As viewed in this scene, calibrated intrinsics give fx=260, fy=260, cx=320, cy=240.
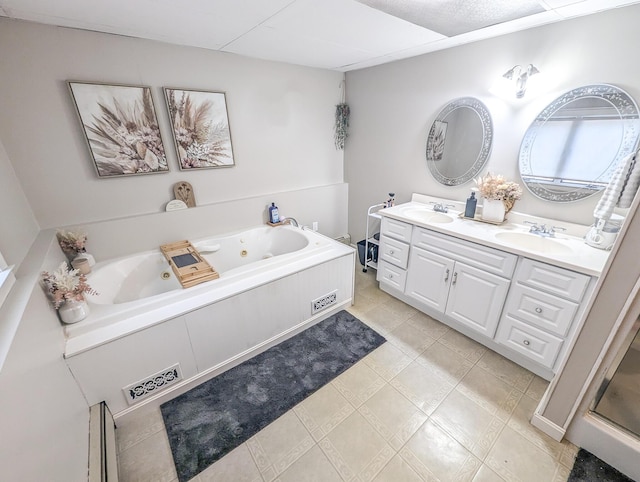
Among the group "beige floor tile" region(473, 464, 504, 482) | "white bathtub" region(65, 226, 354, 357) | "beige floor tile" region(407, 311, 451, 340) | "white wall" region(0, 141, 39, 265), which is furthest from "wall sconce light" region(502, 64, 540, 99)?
"white wall" region(0, 141, 39, 265)

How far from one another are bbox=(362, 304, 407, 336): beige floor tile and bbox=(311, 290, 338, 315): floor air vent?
32 centimetres

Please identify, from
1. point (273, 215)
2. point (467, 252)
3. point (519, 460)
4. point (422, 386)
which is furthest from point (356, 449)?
point (273, 215)

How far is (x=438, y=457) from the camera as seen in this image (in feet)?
4.22

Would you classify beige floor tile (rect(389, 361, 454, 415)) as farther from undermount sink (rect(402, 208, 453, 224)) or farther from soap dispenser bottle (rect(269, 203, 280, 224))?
soap dispenser bottle (rect(269, 203, 280, 224))

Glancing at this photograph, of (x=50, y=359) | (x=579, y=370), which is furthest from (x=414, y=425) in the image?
(x=50, y=359)

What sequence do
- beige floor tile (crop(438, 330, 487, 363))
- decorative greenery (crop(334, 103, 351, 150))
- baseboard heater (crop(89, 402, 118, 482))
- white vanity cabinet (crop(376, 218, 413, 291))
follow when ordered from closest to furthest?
baseboard heater (crop(89, 402, 118, 482)) → beige floor tile (crop(438, 330, 487, 363)) → white vanity cabinet (crop(376, 218, 413, 291)) → decorative greenery (crop(334, 103, 351, 150))

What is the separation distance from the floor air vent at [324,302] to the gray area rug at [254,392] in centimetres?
16

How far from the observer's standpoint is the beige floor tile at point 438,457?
1.23 meters

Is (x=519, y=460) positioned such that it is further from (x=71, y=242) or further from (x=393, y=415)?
(x=71, y=242)

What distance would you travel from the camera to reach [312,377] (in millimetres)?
1724

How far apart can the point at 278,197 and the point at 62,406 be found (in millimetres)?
2197

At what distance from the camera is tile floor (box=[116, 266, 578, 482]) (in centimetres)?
123

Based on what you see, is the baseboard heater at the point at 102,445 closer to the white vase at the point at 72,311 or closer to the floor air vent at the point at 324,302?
the white vase at the point at 72,311

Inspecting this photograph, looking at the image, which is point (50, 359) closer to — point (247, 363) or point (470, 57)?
point (247, 363)
